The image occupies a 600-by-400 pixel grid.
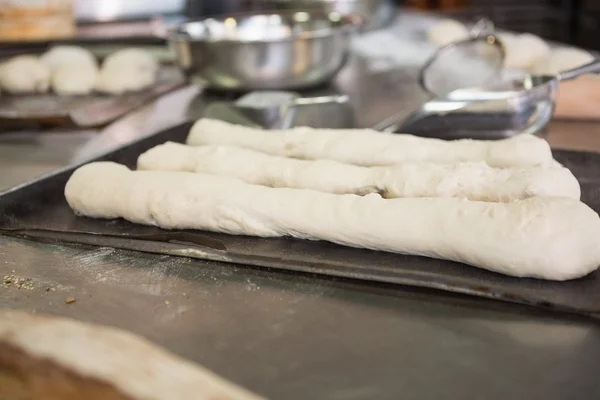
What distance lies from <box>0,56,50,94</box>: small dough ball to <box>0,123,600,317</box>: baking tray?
3.78 feet

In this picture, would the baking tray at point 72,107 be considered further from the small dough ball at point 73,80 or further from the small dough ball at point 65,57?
the small dough ball at point 65,57

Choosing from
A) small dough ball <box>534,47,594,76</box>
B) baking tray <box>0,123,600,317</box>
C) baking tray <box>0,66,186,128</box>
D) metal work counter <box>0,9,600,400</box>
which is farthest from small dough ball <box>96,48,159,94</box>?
small dough ball <box>534,47,594,76</box>

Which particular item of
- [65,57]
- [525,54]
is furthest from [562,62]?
[65,57]

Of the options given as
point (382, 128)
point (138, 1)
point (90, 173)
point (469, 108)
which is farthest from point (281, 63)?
point (138, 1)

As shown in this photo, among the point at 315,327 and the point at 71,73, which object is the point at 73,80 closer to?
the point at 71,73

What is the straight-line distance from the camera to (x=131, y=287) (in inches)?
40.3

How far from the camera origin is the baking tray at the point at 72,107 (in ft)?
6.57

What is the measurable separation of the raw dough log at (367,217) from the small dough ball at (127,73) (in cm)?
118

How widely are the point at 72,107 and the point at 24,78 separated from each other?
16.2 inches

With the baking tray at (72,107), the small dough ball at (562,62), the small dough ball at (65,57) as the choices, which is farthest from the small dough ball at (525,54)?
the small dough ball at (65,57)

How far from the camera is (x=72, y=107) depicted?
219 cm

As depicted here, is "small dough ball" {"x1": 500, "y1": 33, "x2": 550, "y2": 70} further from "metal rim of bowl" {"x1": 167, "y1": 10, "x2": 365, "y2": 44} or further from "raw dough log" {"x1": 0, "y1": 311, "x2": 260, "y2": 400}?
"raw dough log" {"x1": 0, "y1": 311, "x2": 260, "y2": 400}

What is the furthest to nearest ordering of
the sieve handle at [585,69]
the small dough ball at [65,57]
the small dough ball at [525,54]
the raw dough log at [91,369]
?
the small dough ball at [65,57], the small dough ball at [525,54], the sieve handle at [585,69], the raw dough log at [91,369]

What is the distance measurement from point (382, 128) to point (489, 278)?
35.7 inches
